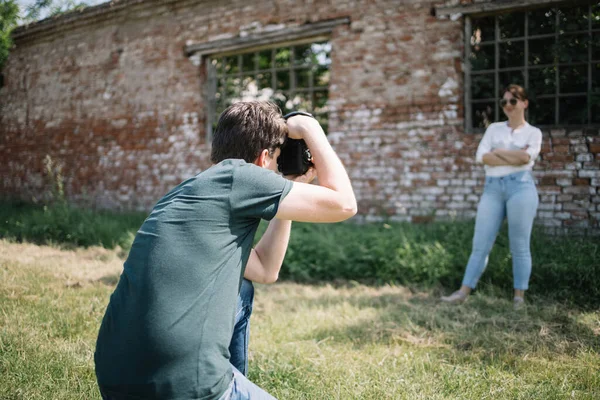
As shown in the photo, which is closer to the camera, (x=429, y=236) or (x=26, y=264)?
(x=26, y=264)

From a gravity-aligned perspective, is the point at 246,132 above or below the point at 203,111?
below

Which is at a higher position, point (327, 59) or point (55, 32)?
point (55, 32)

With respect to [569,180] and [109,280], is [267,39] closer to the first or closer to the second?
[109,280]

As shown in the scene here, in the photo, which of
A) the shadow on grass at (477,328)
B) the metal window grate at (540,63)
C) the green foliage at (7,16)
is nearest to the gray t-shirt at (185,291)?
the shadow on grass at (477,328)

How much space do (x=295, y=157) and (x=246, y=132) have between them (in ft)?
1.15

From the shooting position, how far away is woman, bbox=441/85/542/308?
388cm

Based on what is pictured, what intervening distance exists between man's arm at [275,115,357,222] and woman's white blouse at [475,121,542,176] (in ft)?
9.28

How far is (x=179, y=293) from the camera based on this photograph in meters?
1.29

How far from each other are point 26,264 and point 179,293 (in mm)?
3959

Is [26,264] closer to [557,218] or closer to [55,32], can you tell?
[557,218]

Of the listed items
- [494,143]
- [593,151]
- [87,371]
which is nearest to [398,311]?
[494,143]

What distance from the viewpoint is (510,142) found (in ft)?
13.5

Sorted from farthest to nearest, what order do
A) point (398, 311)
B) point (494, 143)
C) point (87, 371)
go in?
point (494, 143), point (398, 311), point (87, 371)

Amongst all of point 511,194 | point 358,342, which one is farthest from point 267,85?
point 358,342
